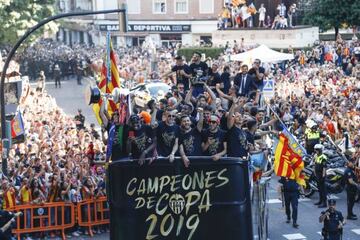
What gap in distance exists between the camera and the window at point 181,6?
62997mm

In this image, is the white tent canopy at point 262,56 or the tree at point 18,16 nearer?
the white tent canopy at point 262,56

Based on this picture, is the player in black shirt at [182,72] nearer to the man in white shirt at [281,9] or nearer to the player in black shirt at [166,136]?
the player in black shirt at [166,136]

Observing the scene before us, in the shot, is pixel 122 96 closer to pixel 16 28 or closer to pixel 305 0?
pixel 16 28

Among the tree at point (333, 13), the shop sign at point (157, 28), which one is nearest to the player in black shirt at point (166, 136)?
the tree at point (333, 13)

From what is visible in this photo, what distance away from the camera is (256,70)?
19109 mm

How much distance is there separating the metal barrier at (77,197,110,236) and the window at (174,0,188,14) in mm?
47991

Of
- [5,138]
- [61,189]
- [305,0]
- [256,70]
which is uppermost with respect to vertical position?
[305,0]

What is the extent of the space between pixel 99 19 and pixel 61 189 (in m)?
52.1

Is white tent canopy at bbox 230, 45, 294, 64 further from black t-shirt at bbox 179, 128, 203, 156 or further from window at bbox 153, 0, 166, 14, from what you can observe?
window at bbox 153, 0, 166, 14

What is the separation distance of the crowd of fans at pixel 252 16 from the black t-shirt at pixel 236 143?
34430 millimetres

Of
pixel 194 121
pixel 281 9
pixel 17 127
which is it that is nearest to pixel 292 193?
pixel 194 121

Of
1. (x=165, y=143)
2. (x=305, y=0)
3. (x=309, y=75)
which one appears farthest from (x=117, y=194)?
(x=305, y=0)

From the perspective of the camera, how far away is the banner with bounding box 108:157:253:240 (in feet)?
25.0

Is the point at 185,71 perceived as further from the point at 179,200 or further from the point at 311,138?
the point at 179,200
